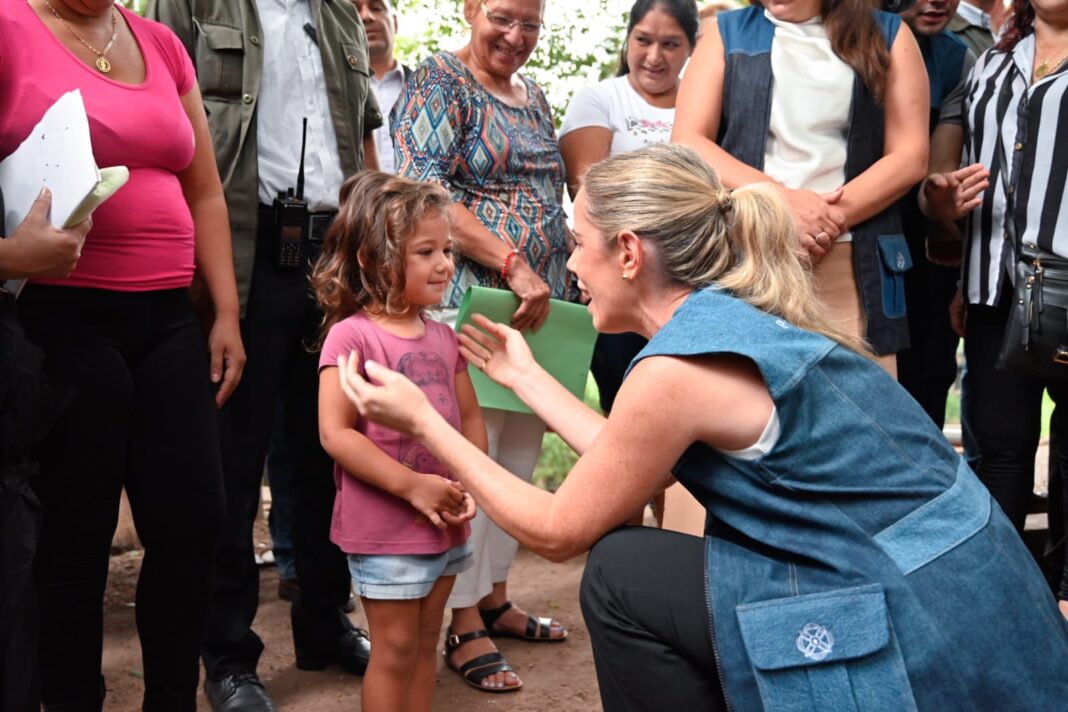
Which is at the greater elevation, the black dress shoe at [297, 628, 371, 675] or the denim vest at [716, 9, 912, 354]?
the denim vest at [716, 9, 912, 354]

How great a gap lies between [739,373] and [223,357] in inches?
49.1

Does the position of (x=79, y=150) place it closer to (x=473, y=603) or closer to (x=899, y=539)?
(x=899, y=539)

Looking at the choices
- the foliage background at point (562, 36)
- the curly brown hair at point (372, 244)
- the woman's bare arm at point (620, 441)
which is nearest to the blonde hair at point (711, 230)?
the woman's bare arm at point (620, 441)

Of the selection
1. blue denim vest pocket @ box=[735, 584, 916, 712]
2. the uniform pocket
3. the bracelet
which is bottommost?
blue denim vest pocket @ box=[735, 584, 916, 712]

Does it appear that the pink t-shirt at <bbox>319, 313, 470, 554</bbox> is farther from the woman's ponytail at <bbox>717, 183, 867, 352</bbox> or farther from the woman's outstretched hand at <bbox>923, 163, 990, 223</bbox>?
the woman's outstretched hand at <bbox>923, 163, 990, 223</bbox>

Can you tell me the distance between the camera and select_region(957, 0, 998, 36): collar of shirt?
A: 11.9ft

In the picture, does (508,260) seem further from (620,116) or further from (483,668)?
(483,668)

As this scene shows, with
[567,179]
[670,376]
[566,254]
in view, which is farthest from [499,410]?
[670,376]

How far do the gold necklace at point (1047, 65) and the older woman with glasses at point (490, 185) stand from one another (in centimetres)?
124

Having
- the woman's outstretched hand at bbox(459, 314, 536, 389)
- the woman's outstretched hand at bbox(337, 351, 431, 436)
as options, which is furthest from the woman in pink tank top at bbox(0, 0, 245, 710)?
the woman's outstretched hand at bbox(459, 314, 536, 389)

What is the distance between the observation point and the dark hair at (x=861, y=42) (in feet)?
9.19

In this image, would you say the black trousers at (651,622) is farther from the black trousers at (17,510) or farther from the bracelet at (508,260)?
the bracelet at (508,260)

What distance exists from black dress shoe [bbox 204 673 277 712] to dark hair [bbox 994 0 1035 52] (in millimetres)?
2402

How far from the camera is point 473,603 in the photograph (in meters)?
3.10
